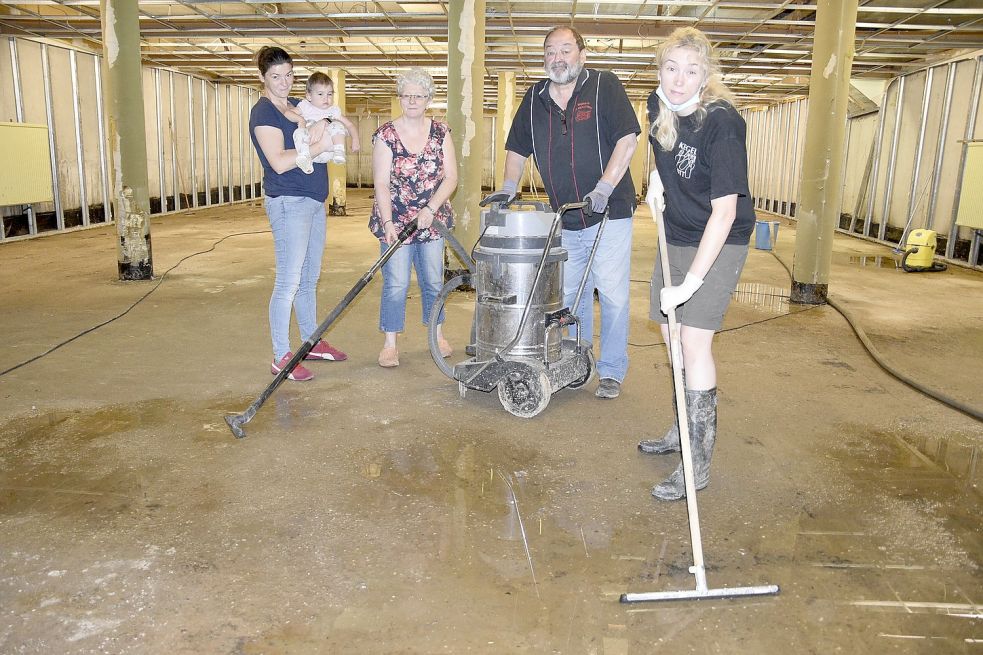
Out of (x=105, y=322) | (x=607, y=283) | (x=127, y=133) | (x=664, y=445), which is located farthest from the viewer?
(x=127, y=133)

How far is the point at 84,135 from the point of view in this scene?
32.5 feet

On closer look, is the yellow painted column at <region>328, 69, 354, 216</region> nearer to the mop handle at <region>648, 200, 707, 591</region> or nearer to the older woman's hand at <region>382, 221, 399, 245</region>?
the older woman's hand at <region>382, 221, 399, 245</region>

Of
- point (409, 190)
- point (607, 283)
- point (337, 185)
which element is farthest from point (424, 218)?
point (337, 185)

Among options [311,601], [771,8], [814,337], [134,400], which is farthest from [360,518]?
[771,8]

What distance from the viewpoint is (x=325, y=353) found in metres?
3.85

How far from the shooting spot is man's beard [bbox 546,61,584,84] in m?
3.08

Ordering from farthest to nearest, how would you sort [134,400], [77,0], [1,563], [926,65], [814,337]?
[926,65] < [77,0] < [814,337] < [134,400] < [1,563]

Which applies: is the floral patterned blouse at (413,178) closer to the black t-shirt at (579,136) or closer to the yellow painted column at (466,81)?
the black t-shirt at (579,136)

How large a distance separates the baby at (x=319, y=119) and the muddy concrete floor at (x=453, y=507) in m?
1.01

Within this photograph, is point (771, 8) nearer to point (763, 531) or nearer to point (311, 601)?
point (763, 531)

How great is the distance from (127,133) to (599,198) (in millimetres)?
4448

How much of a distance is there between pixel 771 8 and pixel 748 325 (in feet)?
14.7

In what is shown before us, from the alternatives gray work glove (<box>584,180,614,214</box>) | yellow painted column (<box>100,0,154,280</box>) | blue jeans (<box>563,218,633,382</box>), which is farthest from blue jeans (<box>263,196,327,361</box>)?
yellow painted column (<box>100,0,154,280</box>)

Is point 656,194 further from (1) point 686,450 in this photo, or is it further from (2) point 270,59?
(2) point 270,59
